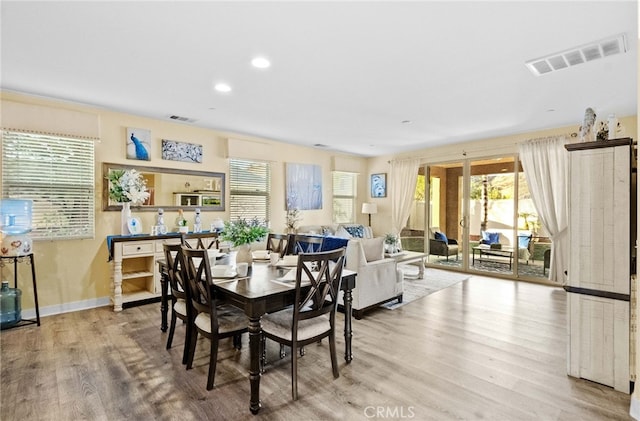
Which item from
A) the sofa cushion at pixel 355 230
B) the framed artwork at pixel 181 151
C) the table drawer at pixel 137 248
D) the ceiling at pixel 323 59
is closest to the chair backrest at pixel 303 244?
the ceiling at pixel 323 59

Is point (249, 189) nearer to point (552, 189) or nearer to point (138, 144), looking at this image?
point (138, 144)

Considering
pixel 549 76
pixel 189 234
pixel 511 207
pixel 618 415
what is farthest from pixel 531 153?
pixel 189 234

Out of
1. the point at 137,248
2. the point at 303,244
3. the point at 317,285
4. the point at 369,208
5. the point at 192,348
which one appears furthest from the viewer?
the point at 369,208

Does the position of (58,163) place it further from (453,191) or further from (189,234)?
(453,191)

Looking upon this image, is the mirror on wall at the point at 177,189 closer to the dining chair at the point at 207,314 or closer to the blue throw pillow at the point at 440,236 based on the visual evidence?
the dining chair at the point at 207,314

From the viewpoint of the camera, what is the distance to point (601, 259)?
2.36 metres

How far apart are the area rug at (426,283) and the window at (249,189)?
280 centimetres

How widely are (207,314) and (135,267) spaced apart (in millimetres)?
2659

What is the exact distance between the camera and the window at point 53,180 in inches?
141

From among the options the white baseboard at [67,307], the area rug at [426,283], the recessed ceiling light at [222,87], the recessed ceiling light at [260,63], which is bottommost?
the area rug at [426,283]

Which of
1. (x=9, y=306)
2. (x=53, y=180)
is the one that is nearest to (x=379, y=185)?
(x=53, y=180)

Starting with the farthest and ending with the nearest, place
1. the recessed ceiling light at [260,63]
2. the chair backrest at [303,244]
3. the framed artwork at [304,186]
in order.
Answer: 1. the framed artwork at [304,186]
2. the chair backrest at [303,244]
3. the recessed ceiling light at [260,63]

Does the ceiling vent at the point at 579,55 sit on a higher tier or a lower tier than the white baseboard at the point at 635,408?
higher

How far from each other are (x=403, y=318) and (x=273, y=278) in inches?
76.3
